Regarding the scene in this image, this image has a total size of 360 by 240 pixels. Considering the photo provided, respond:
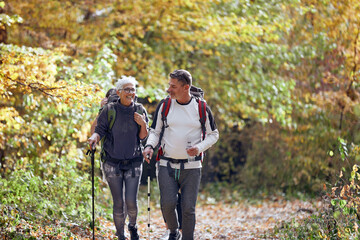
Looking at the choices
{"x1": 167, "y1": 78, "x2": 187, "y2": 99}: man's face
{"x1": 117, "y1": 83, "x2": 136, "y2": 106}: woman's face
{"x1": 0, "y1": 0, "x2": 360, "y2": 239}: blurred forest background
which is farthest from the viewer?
{"x1": 0, "y1": 0, "x2": 360, "y2": 239}: blurred forest background

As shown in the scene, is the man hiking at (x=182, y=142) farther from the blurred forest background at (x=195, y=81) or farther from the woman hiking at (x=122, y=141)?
the blurred forest background at (x=195, y=81)

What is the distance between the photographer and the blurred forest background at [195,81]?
27.6ft

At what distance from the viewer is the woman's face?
6.76 metres

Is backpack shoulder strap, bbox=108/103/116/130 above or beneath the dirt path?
above

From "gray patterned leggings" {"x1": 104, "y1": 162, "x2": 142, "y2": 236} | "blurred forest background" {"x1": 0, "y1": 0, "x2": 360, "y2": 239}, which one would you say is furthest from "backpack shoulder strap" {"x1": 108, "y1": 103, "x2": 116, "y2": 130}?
"blurred forest background" {"x1": 0, "y1": 0, "x2": 360, "y2": 239}

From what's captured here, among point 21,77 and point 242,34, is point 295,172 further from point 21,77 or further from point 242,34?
point 21,77

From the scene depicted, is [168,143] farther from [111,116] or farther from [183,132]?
[111,116]

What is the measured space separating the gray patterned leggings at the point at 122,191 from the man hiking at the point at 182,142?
2.00 ft

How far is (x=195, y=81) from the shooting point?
50.6 ft

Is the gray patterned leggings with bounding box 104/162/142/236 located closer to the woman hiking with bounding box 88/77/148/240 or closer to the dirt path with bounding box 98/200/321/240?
the woman hiking with bounding box 88/77/148/240

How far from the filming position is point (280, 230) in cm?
929

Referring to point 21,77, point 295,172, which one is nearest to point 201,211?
point 295,172

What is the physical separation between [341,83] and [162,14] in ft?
15.3

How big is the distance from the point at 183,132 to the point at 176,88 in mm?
503
